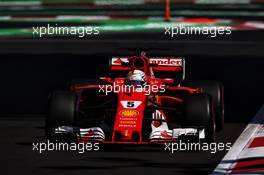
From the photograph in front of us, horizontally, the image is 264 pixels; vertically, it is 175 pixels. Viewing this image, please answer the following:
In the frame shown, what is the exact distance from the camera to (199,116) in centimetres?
1282

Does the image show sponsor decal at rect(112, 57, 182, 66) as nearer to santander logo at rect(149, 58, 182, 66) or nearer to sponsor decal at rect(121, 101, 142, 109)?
santander logo at rect(149, 58, 182, 66)

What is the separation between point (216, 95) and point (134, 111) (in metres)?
2.00

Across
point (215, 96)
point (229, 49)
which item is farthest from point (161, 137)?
point (229, 49)

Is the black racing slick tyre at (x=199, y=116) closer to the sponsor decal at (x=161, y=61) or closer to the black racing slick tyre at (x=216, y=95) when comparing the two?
the black racing slick tyre at (x=216, y=95)

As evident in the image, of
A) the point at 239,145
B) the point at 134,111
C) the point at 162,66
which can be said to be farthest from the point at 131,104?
the point at 162,66

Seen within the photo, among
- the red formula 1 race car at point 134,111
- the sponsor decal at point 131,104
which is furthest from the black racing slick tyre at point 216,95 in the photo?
the sponsor decal at point 131,104

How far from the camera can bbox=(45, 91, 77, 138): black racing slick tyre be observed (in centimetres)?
1294

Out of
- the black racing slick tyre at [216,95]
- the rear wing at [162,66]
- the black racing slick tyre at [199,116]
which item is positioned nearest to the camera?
the black racing slick tyre at [199,116]

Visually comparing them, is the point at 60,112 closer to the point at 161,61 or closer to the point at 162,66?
the point at 162,66

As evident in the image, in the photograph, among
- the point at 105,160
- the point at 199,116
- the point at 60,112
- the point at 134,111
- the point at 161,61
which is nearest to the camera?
the point at 105,160

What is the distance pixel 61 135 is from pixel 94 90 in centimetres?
227

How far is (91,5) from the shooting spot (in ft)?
134

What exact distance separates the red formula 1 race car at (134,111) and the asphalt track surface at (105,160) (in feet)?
0.71

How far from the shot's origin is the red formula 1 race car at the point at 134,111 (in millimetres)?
12609
